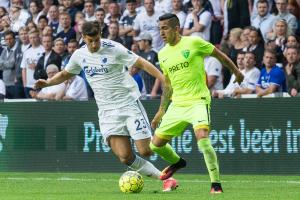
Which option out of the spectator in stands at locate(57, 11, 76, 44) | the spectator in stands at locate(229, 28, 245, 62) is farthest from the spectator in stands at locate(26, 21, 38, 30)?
the spectator in stands at locate(229, 28, 245, 62)

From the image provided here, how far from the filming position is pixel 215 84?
20734 millimetres

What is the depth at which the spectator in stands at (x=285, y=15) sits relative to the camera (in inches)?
814

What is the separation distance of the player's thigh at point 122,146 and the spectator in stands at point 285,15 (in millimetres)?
7062

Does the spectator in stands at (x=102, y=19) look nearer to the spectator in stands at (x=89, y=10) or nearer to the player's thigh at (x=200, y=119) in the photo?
the spectator in stands at (x=89, y=10)

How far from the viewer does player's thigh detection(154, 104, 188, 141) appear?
14125 mm

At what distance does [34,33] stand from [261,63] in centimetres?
607

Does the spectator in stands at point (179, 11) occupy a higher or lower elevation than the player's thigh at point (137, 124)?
higher

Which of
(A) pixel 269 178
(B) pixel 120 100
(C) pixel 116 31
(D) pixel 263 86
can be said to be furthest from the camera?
(C) pixel 116 31

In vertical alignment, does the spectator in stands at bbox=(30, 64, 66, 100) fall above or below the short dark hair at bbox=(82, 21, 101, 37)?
below

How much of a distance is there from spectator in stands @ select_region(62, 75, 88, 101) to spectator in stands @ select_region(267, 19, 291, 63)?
4145 millimetres

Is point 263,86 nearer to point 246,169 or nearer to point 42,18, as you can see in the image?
point 246,169

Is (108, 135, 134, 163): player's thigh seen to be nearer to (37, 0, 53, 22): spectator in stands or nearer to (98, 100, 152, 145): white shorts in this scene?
(98, 100, 152, 145): white shorts

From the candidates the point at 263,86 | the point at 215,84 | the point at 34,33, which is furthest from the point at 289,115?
the point at 34,33

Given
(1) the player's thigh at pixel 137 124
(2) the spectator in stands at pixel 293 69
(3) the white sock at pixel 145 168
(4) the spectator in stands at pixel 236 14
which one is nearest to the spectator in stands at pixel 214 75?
(4) the spectator in stands at pixel 236 14
